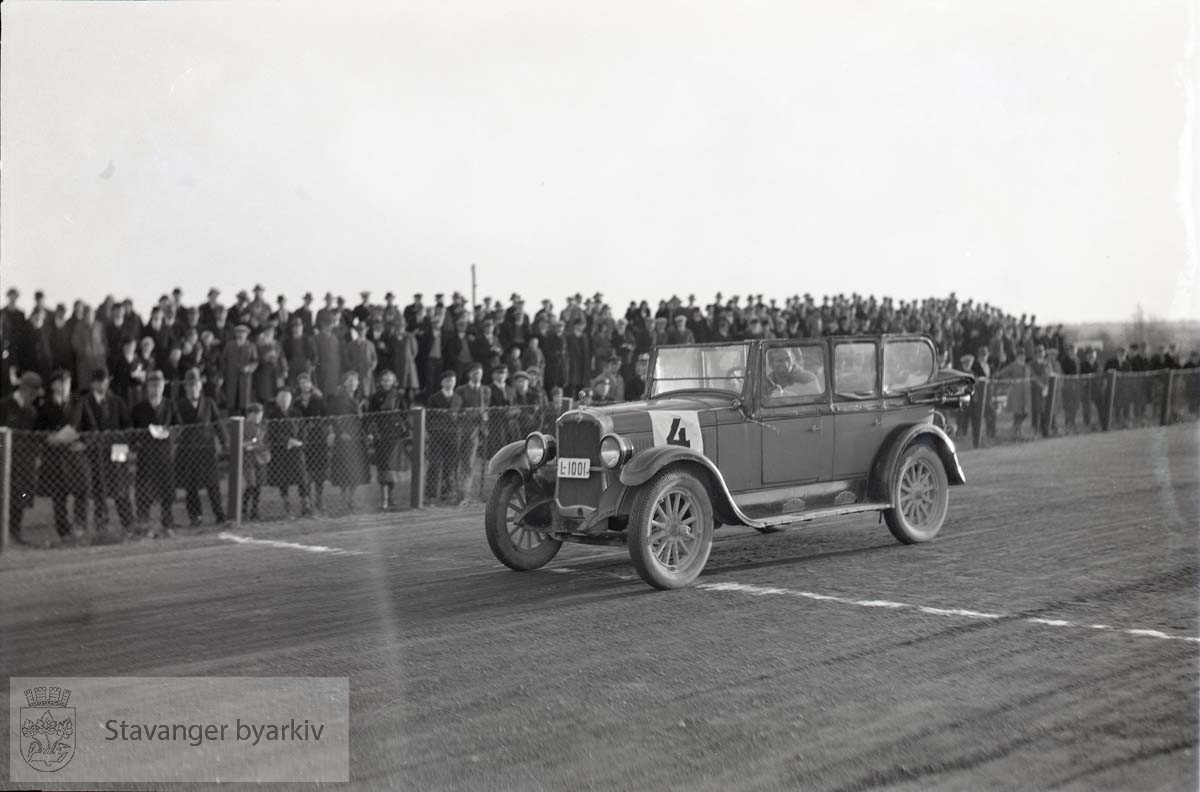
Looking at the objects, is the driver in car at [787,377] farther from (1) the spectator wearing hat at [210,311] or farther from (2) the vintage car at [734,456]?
(1) the spectator wearing hat at [210,311]

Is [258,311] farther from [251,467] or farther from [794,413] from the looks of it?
[794,413]

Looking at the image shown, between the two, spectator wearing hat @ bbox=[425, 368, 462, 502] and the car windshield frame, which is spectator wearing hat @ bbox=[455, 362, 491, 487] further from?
the car windshield frame

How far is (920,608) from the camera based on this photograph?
7.28 metres

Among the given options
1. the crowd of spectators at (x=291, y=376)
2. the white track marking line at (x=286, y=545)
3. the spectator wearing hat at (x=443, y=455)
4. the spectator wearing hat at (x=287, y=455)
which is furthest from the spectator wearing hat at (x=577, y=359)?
the white track marking line at (x=286, y=545)

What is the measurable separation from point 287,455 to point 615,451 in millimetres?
5808

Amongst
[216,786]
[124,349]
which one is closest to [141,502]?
[124,349]

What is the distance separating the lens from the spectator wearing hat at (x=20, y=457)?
34.8 ft

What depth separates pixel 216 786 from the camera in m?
4.42

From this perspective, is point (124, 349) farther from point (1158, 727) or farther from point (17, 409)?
point (1158, 727)

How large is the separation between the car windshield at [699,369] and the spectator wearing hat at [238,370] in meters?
6.27

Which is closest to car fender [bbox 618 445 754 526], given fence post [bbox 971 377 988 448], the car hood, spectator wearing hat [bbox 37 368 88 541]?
the car hood

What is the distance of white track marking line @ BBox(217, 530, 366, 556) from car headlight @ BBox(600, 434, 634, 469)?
3081 millimetres

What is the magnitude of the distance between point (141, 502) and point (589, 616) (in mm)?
6265

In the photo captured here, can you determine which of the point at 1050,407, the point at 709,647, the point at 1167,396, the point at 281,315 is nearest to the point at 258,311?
the point at 281,315
